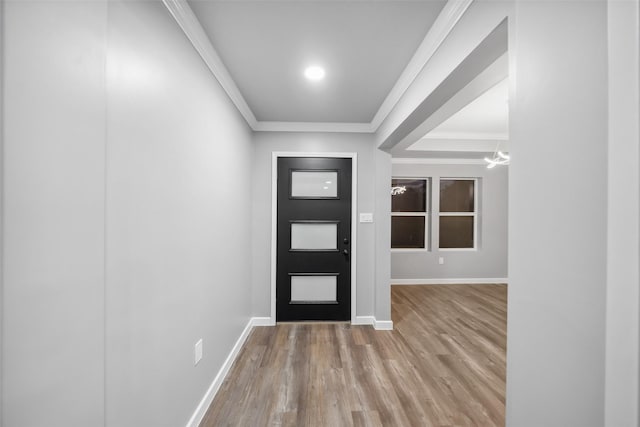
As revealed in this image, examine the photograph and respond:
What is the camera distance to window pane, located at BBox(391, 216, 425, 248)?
525 cm

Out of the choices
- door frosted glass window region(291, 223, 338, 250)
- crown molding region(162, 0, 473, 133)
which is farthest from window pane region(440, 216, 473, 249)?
crown molding region(162, 0, 473, 133)

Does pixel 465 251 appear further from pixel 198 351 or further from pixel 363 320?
pixel 198 351

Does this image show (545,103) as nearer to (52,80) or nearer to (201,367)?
(52,80)

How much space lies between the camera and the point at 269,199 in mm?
3268

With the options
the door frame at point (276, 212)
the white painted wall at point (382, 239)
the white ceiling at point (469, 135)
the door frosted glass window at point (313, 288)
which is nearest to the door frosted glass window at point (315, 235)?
the door frame at point (276, 212)

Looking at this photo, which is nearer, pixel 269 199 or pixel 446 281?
pixel 269 199

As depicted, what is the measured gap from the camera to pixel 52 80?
2.37ft

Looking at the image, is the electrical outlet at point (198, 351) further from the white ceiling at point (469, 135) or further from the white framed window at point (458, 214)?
the white framed window at point (458, 214)

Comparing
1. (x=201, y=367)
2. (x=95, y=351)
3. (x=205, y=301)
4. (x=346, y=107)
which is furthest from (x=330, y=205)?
(x=95, y=351)

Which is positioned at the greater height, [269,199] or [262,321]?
[269,199]

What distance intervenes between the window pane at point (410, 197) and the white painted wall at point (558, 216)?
Result: 4410 mm

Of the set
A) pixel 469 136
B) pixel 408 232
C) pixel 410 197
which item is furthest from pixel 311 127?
pixel 408 232

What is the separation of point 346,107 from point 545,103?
2.09 metres

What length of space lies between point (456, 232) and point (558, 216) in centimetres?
501
